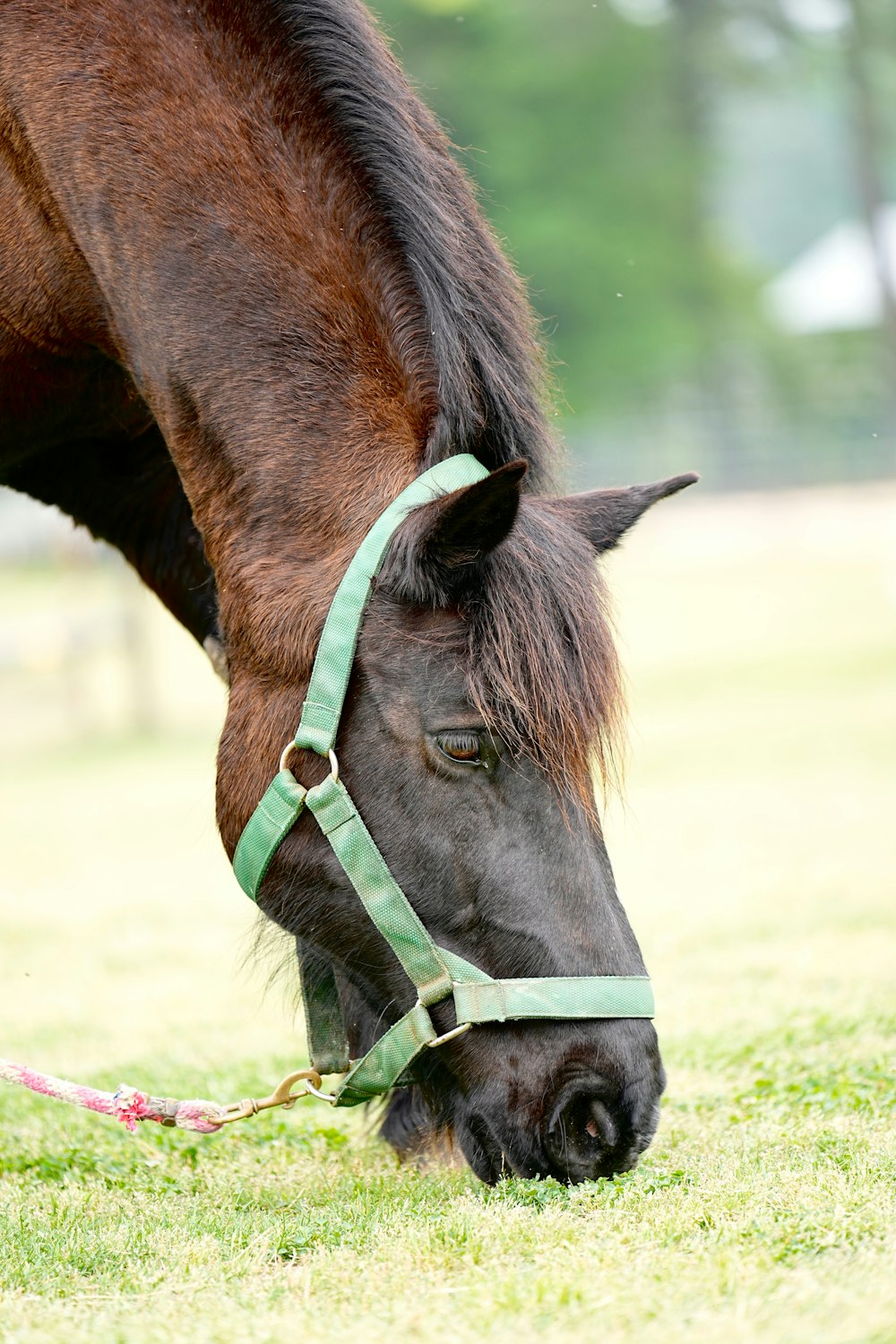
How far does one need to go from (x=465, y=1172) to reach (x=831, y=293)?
1507 inches

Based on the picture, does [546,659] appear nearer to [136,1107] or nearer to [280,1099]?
[280,1099]

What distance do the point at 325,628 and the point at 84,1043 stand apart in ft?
7.99

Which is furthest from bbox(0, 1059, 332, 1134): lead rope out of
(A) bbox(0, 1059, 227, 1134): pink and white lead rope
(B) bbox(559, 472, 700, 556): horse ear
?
(B) bbox(559, 472, 700, 556): horse ear

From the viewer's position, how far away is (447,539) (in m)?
2.62

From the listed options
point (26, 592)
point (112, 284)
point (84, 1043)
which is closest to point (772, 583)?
point (26, 592)

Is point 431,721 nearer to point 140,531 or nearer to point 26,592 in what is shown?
point 140,531

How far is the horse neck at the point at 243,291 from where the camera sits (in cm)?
286

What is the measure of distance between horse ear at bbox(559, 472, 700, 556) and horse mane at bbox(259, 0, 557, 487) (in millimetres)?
98

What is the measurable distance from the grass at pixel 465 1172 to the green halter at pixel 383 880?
0.99ft

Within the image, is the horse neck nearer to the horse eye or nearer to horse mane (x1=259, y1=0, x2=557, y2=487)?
horse mane (x1=259, y1=0, x2=557, y2=487)

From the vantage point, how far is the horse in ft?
8.64

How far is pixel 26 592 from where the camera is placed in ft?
78.2

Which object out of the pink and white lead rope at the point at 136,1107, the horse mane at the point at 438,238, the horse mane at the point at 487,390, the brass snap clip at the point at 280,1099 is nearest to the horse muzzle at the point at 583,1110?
the brass snap clip at the point at 280,1099

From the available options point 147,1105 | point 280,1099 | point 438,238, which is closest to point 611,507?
point 438,238
